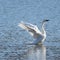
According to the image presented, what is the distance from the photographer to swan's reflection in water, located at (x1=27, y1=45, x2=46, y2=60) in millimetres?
13016

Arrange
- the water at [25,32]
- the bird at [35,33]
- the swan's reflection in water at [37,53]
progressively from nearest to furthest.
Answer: the swan's reflection in water at [37,53] → the water at [25,32] → the bird at [35,33]

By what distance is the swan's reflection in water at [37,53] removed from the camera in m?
13.0

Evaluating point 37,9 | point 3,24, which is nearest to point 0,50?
point 3,24

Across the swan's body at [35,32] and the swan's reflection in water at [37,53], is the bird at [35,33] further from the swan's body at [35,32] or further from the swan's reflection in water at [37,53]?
the swan's reflection in water at [37,53]

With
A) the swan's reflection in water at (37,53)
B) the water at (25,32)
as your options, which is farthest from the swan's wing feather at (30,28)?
the swan's reflection in water at (37,53)

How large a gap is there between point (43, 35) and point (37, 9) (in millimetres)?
9193

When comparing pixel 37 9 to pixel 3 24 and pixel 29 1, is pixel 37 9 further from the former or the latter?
pixel 3 24

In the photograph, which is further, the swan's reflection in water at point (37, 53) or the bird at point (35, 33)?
the bird at point (35, 33)

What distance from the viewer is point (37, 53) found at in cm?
1365

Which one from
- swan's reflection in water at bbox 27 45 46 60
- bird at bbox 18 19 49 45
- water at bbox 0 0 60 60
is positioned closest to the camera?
swan's reflection in water at bbox 27 45 46 60

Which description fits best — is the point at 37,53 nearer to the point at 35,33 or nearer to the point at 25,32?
the point at 35,33

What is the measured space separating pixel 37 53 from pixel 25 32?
3384mm

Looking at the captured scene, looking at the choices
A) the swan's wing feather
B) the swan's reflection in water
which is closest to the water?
the swan's reflection in water

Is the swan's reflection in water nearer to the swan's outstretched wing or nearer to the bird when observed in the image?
the bird
